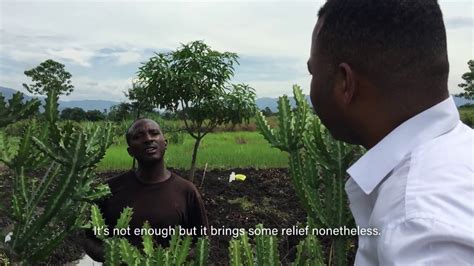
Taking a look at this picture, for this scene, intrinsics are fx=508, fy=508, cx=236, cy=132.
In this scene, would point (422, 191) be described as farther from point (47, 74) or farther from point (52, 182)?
point (47, 74)

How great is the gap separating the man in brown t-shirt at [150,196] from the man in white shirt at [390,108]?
217 centimetres

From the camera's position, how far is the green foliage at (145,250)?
2.61 metres

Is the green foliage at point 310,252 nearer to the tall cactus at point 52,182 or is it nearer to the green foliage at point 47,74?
the tall cactus at point 52,182

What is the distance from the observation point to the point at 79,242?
731 centimetres

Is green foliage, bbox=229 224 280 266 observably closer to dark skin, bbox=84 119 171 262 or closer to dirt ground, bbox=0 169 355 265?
dark skin, bbox=84 119 171 262

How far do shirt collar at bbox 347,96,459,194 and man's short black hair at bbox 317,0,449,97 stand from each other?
0.19 feet

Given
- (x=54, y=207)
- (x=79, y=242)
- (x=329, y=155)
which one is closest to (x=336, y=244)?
(x=329, y=155)

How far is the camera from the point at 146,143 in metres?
3.34

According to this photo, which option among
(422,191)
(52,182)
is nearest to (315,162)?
(52,182)

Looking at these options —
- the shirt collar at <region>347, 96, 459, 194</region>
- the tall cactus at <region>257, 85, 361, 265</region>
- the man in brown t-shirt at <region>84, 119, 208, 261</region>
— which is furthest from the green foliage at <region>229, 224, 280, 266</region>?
the shirt collar at <region>347, 96, 459, 194</region>

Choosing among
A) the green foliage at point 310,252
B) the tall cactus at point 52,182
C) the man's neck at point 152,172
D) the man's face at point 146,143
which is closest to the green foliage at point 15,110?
the tall cactus at point 52,182

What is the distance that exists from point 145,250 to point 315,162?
3.75 ft

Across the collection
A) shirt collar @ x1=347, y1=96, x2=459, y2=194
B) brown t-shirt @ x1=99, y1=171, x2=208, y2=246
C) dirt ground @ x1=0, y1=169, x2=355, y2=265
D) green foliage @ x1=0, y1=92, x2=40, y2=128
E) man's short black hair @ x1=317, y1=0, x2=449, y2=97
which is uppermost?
man's short black hair @ x1=317, y1=0, x2=449, y2=97

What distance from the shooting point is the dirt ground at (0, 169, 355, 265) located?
663cm
